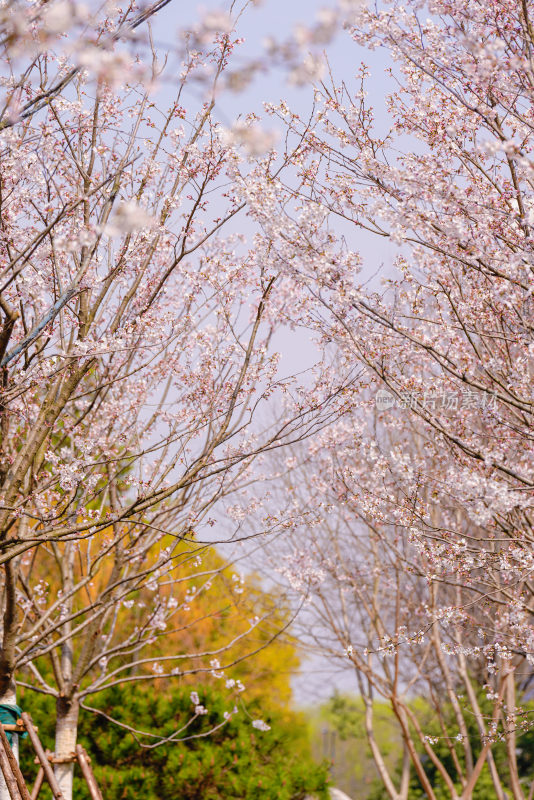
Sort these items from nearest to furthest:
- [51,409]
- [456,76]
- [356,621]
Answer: [456,76], [51,409], [356,621]

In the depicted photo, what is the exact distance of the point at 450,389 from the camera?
220 inches

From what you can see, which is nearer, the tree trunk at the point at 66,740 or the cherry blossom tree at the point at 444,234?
the cherry blossom tree at the point at 444,234

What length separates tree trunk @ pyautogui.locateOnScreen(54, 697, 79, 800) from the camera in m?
6.22

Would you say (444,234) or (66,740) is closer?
(444,234)

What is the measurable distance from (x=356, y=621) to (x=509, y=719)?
34.7 feet

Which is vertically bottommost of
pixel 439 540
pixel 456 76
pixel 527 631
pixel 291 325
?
pixel 527 631

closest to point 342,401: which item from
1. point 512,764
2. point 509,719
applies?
point 509,719

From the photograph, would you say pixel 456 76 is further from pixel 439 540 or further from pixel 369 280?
pixel 439 540

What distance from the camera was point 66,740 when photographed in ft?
20.7

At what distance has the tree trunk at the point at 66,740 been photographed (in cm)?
622

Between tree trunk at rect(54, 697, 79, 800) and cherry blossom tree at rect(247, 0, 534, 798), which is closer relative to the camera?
cherry blossom tree at rect(247, 0, 534, 798)

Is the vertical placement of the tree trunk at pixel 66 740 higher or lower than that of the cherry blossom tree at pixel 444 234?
lower

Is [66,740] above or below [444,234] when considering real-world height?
below

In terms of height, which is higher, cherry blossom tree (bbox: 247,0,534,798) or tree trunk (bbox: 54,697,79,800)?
cherry blossom tree (bbox: 247,0,534,798)
